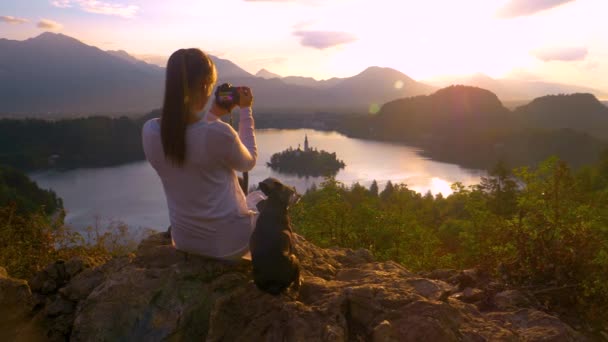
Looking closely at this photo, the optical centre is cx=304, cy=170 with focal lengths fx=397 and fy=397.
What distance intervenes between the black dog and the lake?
3034cm

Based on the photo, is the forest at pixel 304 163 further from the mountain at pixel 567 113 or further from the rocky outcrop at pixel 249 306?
the mountain at pixel 567 113

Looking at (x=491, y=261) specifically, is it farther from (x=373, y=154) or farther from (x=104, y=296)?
(x=373, y=154)

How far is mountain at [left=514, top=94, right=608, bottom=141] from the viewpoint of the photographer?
9881 cm

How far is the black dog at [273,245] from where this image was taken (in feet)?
7.97

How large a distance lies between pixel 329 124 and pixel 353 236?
115 meters

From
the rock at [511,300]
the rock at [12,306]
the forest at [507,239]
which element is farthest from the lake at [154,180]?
the rock at [511,300]

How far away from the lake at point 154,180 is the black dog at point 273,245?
99.5 ft

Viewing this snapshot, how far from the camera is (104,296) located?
110 inches

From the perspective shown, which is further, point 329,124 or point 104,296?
point 329,124

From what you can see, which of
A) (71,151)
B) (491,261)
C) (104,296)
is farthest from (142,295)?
(71,151)

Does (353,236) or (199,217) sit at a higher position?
(199,217)

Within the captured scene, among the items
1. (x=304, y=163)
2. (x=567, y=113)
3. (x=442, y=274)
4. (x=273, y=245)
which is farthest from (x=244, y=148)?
(x=567, y=113)

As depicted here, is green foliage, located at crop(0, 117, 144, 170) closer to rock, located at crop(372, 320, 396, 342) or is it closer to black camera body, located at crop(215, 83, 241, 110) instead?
black camera body, located at crop(215, 83, 241, 110)

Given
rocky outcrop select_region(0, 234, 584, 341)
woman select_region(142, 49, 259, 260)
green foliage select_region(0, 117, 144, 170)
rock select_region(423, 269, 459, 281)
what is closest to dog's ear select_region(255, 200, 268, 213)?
woman select_region(142, 49, 259, 260)
